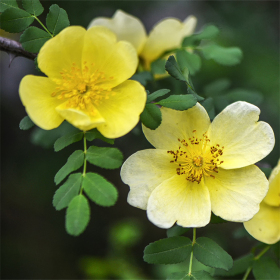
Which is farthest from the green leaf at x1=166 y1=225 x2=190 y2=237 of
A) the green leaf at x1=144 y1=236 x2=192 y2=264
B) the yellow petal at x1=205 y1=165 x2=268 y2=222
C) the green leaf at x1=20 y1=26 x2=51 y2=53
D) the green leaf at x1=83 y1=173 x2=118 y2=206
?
the green leaf at x1=20 y1=26 x2=51 y2=53

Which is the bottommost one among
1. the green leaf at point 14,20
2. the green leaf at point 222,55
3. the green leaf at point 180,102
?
the green leaf at point 180,102

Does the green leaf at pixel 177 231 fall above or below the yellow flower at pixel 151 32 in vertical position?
below

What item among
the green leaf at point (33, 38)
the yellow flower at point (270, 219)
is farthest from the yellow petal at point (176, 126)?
the green leaf at point (33, 38)

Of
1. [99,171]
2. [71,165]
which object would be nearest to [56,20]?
[71,165]

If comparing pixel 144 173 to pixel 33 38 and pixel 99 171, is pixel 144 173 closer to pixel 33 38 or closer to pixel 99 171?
pixel 33 38

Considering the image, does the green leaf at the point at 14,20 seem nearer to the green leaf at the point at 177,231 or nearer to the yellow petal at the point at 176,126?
the yellow petal at the point at 176,126

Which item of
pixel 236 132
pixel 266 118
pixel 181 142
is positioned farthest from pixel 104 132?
pixel 266 118

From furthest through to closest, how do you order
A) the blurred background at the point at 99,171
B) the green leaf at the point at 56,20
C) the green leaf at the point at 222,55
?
1. the blurred background at the point at 99,171
2. the green leaf at the point at 222,55
3. the green leaf at the point at 56,20

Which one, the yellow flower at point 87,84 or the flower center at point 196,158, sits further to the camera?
the flower center at point 196,158
